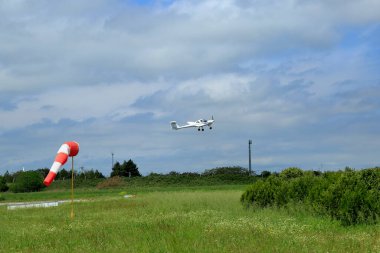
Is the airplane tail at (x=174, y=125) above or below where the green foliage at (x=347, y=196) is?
above

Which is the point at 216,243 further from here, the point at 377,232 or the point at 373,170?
the point at 373,170

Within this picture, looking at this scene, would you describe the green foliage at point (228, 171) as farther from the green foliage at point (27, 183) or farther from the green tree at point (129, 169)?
the green foliage at point (27, 183)

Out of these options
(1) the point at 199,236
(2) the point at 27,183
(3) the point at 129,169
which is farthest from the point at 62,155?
(3) the point at 129,169

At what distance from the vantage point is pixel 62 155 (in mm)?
19797

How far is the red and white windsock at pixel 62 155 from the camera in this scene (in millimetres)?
19391

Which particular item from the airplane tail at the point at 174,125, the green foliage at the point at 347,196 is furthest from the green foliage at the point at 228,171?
the green foliage at the point at 347,196

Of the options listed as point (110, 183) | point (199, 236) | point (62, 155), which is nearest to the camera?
point (199, 236)

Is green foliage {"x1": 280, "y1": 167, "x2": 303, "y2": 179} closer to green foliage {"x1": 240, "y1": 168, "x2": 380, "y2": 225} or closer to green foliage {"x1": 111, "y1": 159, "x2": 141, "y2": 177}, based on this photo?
green foliage {"x1": 240, "y1": 168, "x2": 380, "y2": 225}

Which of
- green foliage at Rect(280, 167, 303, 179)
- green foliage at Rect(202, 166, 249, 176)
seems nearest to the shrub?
green foliage at Rect(202, 166, 249, 176)

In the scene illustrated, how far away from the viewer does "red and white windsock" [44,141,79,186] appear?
1939 cm

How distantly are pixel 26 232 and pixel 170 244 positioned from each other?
613 cm

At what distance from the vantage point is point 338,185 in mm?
15578

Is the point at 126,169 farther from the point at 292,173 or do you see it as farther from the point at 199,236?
the point at 199,236

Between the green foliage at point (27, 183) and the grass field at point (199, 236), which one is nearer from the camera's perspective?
the grass field at point (199, 236)
